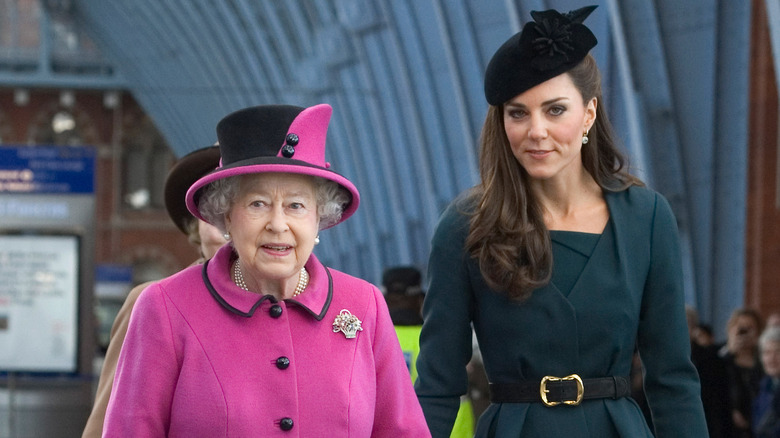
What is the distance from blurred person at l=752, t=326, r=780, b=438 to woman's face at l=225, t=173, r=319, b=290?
5.77 meters

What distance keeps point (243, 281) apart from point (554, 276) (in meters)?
0.77

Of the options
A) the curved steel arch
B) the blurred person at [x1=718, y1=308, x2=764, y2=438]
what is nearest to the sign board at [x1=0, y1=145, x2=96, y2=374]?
the curved steel arch

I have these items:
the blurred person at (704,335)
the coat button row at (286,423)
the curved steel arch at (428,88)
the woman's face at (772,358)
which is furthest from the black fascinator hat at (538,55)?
the blurred person at (704,335)

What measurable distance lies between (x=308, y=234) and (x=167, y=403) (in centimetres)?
42

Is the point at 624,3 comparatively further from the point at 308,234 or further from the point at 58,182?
the point at 308,234

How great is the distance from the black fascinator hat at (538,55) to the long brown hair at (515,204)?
0.04 meters

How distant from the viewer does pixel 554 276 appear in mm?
3334

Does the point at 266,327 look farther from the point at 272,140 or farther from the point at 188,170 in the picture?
the point at 188,170

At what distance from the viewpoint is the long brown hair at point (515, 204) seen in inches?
131

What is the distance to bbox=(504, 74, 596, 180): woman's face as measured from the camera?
327cm

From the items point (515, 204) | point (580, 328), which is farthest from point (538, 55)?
point (580, 328)

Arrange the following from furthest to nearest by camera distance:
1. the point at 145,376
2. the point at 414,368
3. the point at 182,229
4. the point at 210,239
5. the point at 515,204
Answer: the point at 414,368 < the point at 182,229 < the point at 210,239 < the point at 515,204 < the point at 145,376

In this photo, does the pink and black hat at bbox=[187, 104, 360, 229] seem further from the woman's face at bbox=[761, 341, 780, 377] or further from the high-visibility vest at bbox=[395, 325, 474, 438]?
the woman's face at bbox=[761, 341, 780, 377]

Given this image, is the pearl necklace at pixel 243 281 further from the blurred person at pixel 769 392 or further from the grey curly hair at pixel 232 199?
the blurred person at pixel 769 392
